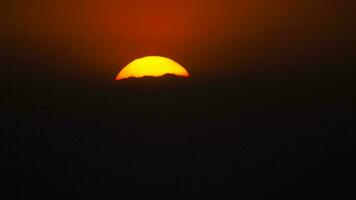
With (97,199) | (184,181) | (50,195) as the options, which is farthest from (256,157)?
(50,195)

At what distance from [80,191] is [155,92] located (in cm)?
94

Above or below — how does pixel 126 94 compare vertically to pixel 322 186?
above

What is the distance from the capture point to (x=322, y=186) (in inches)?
171

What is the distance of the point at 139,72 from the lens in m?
4.11

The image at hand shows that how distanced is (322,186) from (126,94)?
166cm

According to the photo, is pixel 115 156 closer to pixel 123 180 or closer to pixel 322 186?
pixel 123 180

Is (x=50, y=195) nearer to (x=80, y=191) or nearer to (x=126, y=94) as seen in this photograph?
(x=80, y=191)

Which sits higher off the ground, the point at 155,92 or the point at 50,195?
the point at 155,92

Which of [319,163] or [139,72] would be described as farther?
[319,163]

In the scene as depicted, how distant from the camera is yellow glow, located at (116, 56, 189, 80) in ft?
13.3

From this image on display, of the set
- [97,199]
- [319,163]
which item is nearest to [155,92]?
[97,199]

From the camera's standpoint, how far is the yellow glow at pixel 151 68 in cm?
406

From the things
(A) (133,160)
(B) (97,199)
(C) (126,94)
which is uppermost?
(C) (126,94)

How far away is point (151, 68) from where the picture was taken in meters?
4.09
